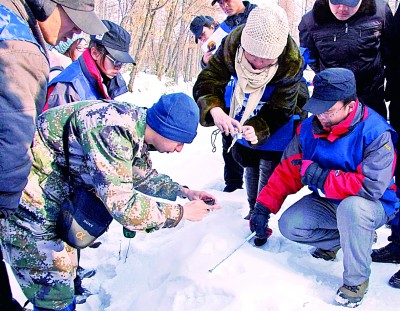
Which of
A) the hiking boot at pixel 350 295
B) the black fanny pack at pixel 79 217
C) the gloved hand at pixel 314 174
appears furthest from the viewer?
the gloved hand at pixel 314 174

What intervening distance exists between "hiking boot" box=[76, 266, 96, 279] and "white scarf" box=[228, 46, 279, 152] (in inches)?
53.5

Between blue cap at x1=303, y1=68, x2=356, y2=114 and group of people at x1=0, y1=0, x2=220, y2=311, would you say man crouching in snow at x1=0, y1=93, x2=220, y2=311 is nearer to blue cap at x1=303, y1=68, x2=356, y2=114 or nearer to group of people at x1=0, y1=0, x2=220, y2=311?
group of people at x1=0, y1=0, x2=220, y2=311

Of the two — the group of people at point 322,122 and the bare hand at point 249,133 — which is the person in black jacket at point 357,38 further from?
the bare hand at point 249,133

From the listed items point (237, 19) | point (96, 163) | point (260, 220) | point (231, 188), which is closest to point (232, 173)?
point (231, 188)

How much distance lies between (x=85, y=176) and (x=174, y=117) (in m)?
0.49

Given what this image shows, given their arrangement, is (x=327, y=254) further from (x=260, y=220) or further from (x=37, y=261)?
(x=37, y=261)

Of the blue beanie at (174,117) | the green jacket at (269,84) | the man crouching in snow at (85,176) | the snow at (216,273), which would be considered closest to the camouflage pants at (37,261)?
the man crouching in snow at (85,176)

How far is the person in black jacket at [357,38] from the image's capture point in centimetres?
289

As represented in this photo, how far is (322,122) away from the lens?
2.53 m

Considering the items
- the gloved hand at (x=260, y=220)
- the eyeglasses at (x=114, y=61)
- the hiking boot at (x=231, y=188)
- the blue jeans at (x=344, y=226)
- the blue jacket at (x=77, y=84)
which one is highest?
the eyeglasses at (x=114, y=61)

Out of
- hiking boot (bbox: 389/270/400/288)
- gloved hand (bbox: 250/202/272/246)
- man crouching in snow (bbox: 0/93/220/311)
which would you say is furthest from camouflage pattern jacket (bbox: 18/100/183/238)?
hiking boot (bbox: 389/270/400/288)

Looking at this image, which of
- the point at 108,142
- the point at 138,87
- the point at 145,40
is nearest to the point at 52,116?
the point at 108,142

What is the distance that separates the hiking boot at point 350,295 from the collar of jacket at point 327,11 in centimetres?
174

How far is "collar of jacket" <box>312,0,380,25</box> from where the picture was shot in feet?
9.45
